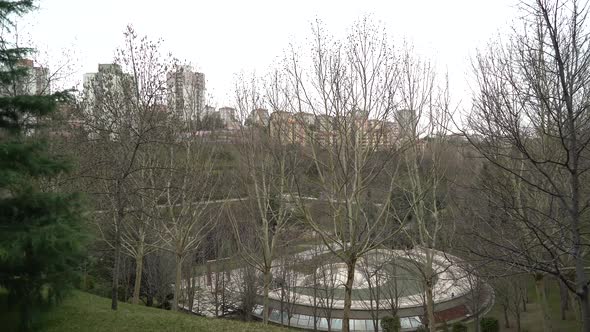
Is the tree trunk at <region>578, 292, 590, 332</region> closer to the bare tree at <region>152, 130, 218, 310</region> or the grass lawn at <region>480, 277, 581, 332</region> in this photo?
the bare tree at <region>152, 130, 218, 310</region>

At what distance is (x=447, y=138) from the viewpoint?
12.5 m

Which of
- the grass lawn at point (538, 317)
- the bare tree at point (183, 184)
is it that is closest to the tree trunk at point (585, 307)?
the bare tree at point (183, 184)

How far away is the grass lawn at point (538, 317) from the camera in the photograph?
1656 cm

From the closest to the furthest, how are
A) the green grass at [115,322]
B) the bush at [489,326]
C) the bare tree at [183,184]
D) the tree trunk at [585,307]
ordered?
the tree trunk at [585,307], the green grass at [115,322], the bare tree at [183,184], the bush at [489,326]

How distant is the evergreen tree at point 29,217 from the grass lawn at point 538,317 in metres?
16.6

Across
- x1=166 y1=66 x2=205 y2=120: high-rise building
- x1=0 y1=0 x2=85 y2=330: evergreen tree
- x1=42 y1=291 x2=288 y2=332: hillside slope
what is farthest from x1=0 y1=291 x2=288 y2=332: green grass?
x1=166 y1=66 x2=205 y2=120: high-rise building

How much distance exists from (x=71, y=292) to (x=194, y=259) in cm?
1291

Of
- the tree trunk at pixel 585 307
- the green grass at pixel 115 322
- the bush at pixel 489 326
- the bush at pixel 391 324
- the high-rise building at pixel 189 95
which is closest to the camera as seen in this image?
the tree trunk at pixel 585 307

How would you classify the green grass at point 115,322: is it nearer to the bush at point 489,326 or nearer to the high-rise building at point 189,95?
the high-rise building at point 189,95

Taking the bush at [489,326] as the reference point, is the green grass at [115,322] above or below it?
above

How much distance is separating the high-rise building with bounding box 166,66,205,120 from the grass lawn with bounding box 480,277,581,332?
14620 millimetres

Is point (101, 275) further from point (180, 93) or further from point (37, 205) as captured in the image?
point (37, 205)

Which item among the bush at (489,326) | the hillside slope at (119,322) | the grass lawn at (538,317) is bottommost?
the grass lawn at (538,317)

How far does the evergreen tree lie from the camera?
238 inches
